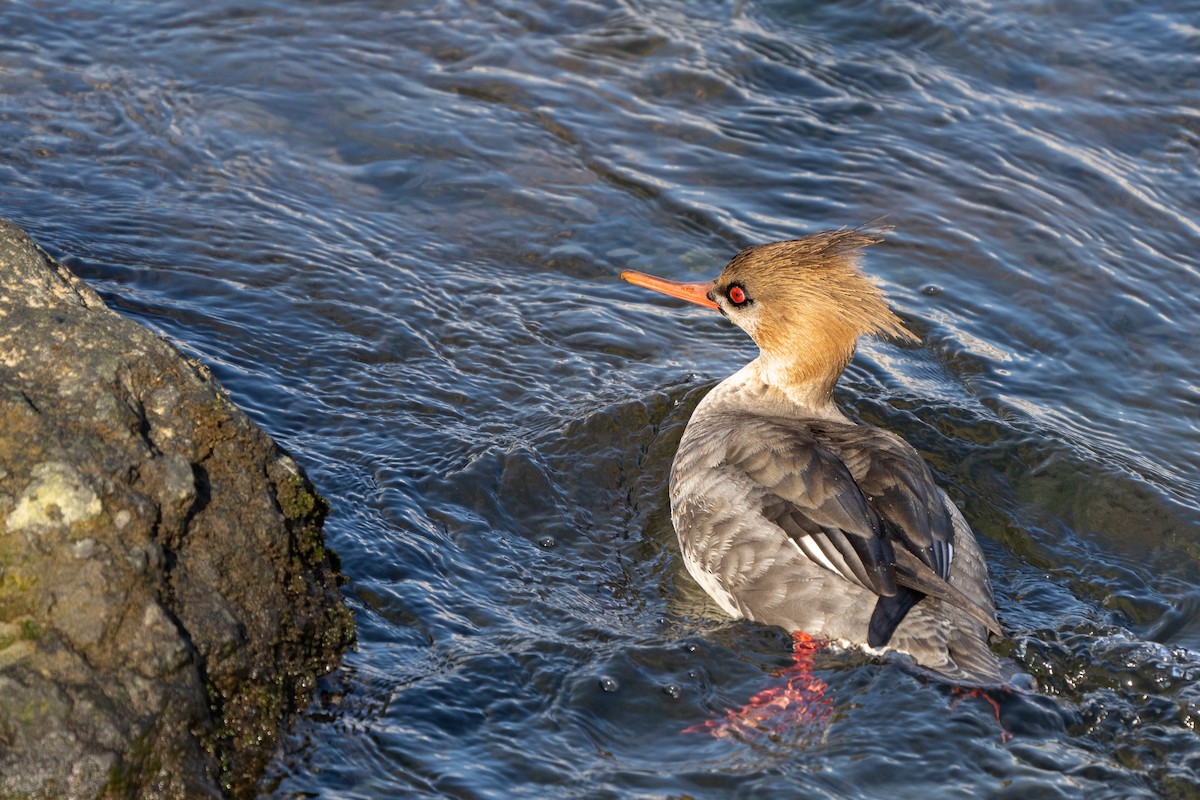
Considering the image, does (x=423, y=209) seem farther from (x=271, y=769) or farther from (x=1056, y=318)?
(x=271, y=769)

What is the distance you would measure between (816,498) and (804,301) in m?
1.37

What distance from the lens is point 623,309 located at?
8.18m

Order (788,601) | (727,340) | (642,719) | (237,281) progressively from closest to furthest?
1. (642,719)
2. (788,601)
3. (237,281)
4. (727,340)

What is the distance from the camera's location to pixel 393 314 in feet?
25.2

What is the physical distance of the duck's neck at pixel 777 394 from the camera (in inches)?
272

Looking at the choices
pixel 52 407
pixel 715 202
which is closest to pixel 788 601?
pixel 52 407

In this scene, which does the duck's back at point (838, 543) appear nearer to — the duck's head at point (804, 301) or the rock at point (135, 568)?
the duck's head at point (804, 301)

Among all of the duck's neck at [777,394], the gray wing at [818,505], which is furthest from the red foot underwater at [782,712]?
the duck's neck at [777,394]

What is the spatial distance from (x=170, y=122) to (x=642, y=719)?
21.2ft

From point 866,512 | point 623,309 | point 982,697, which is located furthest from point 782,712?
point 623,309

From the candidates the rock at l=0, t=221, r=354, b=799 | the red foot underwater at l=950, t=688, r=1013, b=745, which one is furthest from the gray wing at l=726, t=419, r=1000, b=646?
the rock at l=0, t=221, r=354, b=799

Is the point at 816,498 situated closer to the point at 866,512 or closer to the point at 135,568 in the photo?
the point at 866,512

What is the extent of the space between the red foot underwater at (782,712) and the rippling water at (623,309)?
0.24 ft

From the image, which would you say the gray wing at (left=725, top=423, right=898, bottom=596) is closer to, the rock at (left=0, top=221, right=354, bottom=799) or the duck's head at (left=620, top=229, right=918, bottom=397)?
the duck's head at (left=620, top=229, right=918, bottom=397)
